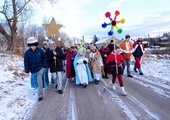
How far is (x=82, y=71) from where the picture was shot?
1009 cm

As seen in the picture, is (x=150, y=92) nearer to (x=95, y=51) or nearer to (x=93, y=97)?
(x=93, y=97)

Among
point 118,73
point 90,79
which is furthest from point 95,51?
point 118,73

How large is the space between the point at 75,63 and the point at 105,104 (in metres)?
3.87

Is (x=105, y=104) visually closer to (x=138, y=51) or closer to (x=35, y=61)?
(x=35, y=61)

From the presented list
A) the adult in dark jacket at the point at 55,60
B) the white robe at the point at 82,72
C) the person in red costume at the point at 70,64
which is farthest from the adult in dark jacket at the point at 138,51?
the adult in dark jacket at the point at 55,60

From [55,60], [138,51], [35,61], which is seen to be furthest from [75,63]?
[138,51]

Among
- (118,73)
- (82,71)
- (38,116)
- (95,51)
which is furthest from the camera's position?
(95,51)

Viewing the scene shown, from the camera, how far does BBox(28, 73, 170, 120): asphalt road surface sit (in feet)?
19.5

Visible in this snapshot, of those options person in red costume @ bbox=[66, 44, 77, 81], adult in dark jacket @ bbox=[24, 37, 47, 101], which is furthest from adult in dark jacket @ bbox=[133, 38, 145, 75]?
adult in dark jacket @ bbox=[24, 37, 47, 101]

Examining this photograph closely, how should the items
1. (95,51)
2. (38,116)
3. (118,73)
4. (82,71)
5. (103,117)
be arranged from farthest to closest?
(95,51), (82,71), (118,73), (38,116), (103,117)

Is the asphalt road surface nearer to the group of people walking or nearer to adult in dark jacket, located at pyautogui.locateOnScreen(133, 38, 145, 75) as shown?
the group of people walking

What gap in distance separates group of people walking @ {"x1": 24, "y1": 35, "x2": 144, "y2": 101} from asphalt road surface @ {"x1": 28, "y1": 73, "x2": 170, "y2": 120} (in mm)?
483

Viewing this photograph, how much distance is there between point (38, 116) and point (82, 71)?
4.19m

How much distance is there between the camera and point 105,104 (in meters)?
6.96
